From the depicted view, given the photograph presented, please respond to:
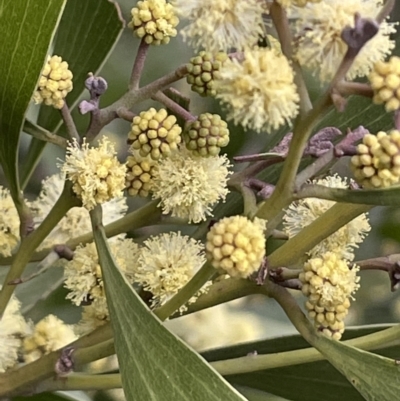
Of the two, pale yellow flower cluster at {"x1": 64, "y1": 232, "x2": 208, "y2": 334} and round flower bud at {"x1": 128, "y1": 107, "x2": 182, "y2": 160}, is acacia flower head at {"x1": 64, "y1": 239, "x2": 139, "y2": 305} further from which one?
round flower bud at {"x1": 128, "y1": 107, "x2": 182, "y2": 160}

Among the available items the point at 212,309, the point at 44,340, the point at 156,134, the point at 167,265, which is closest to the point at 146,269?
the point at 167,265

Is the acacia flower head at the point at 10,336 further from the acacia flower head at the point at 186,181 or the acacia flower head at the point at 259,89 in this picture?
the acacia flower head at the point at 259,89

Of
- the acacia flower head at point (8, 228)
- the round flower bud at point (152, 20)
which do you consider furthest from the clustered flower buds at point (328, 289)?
the acacia flower head at point (8, 228)

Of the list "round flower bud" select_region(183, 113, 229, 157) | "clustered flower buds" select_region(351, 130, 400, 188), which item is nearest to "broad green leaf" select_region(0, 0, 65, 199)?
"round flower bud" select_region(183, 113, 229, 157)

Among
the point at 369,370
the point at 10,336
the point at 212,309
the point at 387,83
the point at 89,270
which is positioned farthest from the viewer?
the point at 212,309

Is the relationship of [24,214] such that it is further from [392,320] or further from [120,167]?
[392,320]

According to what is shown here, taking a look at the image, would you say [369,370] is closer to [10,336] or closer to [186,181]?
[186,181]

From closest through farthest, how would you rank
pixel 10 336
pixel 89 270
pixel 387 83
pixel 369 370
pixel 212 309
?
pixel 387 83, pixel 369 370, pixel 89 270, pixel 10 336, pixel 212 309
